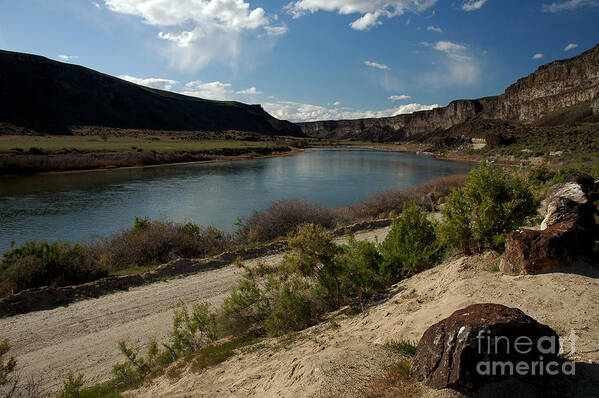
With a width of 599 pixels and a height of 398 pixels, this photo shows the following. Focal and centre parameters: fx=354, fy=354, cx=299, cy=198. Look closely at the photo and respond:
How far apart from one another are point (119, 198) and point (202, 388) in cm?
Answer: 2813

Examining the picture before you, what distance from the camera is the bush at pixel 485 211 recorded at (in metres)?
6.38

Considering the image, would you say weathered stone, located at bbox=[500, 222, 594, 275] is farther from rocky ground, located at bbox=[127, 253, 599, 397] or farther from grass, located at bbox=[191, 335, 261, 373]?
grass, located at bbox=[191, 335, 261, 373]

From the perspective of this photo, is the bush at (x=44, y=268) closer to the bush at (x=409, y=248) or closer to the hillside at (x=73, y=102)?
the bush at (x=409, y=248)

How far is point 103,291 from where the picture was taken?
10.6 m

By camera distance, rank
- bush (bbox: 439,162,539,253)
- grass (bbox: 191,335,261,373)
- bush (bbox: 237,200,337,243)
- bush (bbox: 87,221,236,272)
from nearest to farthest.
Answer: grass (bbox: 191,335,261,373)
bush (bbox: 439,162,539,253)
bush (bbox: 87,221,236,272)
bush (bbox: 237,200,337,243)

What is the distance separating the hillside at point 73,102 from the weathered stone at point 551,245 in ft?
309

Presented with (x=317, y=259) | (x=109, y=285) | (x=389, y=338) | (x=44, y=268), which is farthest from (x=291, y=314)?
(x=44, y=268)

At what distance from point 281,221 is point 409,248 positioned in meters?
9.91

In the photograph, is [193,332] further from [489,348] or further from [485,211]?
[485,211]

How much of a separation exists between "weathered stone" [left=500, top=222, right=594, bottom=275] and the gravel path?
7.24 meters

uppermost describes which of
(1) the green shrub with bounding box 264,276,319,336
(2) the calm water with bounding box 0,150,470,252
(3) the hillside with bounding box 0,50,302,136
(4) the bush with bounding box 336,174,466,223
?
(3) the hillside with bounding box 0,50,302,136

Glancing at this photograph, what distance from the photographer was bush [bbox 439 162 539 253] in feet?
20.9

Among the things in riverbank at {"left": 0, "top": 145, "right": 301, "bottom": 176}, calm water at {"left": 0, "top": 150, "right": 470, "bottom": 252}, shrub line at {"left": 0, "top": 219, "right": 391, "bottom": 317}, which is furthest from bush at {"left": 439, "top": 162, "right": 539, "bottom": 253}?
riverbank at {"left": 0, "top": 145, "right": 301, "bottom": 176}

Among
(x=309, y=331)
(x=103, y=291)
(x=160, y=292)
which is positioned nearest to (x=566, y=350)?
(x=309, y=331)
